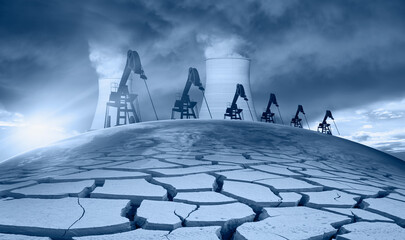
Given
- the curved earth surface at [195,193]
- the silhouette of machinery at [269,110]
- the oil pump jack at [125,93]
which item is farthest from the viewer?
the silhouette of machinery at [269,110]

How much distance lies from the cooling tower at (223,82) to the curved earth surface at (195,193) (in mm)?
6186

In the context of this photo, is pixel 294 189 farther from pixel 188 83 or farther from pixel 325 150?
pixel 188 83

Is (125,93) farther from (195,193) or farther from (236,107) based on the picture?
(195,193)

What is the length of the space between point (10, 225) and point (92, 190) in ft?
1.73

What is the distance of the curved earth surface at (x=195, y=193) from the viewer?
1237 millimetres

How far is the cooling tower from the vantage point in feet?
31.2

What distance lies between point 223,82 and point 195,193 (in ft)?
26.5

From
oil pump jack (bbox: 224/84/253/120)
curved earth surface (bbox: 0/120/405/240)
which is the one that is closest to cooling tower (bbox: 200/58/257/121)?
oil pump jack (bbox: 224/84/253/120)

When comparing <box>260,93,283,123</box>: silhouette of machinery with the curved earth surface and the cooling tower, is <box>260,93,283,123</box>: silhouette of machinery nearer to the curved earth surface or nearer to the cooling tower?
the cooling tower

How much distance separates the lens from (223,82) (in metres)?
9.61

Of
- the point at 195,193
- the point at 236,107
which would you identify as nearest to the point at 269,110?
the point at 236,107

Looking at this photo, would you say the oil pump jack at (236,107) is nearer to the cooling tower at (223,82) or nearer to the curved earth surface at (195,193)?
the cooling tower at (223,82)

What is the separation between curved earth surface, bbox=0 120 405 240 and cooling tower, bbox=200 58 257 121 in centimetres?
619

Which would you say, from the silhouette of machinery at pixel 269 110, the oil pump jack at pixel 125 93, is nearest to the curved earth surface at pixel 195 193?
the oil pump jack at pixel 125 93
